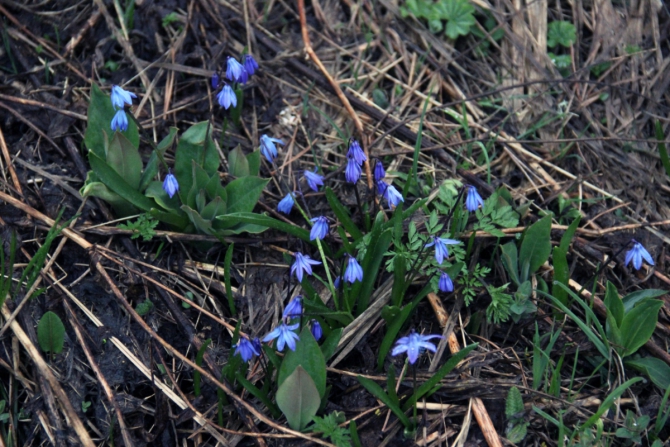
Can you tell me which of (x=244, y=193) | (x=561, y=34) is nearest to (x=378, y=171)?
(x=244, y=193)

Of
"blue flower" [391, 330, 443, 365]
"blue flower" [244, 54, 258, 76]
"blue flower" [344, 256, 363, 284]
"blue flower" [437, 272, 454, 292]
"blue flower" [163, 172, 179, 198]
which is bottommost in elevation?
"blue flower" [437, 272, 454, 292]

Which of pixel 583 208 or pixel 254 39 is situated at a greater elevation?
pixel 254 39

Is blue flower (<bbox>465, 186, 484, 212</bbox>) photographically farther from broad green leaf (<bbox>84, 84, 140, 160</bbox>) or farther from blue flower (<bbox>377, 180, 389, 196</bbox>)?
broad green leaf (<bbox>84, 84, 140, 160</bbox>)

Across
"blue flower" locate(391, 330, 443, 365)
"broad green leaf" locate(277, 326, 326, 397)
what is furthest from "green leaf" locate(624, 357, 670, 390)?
"broad green leaf" locate(277, 326, 326, 397)

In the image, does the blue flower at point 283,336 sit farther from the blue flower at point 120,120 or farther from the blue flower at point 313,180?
the blue flower at point 120,120

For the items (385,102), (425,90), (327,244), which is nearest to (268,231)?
(327,244)

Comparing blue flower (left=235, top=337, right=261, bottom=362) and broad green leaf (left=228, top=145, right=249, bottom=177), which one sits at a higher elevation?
broad green leaf (left=228, top=145, right=249, bottom=177)

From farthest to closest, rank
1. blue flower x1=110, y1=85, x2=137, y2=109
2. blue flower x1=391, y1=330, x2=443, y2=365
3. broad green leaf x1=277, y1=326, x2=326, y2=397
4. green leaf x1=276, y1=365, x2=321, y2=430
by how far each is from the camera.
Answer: blue flower x1=110, y1=85, x2=137, y2=109
broad green leaf x1=277, y1=326, x2=326, y2=397
green leaf x1=276, y1=365, x2=321, y2=430
blue flower x1=391, y1=330, x2=443, y2=365

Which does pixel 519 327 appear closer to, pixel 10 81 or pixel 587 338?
pixel 587 338
